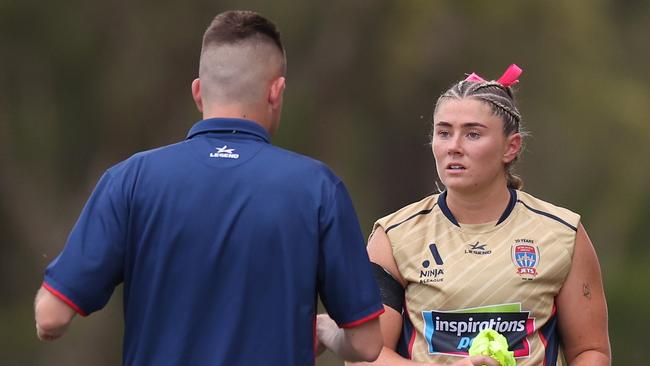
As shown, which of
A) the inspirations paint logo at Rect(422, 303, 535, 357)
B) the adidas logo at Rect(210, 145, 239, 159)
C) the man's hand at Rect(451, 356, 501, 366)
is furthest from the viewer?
the inspirations paint logo at Rect(422, 303, 535, 357)

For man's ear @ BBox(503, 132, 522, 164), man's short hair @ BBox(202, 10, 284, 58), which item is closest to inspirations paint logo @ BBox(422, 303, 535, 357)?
man's ear @ BBox(503, 132, 522, 164)

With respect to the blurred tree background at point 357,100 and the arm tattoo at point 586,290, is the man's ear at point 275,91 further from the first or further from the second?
the blurred tree background at point 357,100

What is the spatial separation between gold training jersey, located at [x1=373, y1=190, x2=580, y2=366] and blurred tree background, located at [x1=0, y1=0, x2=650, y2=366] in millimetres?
9120

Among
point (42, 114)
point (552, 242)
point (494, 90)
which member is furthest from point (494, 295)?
point (42, 114)

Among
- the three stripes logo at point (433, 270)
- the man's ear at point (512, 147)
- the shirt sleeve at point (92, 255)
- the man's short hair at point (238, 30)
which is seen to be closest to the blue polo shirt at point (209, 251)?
the shirt sleeve at point (92, 255)

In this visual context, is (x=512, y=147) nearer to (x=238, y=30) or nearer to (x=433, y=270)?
(x=433, y=270)

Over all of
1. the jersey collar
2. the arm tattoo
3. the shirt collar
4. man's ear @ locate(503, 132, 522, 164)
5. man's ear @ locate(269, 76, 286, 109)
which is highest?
man's ear @ locate(269, 76, 286, 109)

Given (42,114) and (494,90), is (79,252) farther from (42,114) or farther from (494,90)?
(42,114)

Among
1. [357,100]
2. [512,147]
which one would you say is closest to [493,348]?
[512,147]

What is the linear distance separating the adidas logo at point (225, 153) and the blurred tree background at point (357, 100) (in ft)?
32.1

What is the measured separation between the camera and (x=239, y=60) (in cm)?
385

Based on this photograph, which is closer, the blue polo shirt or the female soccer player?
the blue polo shirt

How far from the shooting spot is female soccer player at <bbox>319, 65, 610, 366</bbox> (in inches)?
173

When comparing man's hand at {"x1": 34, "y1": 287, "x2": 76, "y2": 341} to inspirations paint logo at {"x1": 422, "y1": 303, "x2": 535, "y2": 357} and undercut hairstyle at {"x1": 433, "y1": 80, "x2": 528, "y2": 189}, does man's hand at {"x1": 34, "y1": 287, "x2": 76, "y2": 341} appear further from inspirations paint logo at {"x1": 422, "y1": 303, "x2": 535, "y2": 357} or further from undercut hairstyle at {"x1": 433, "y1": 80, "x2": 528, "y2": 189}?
undercut hairstyle at {"x1": 433, "y1": 80, "x2": 528, "y2": 189}
